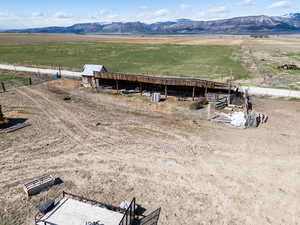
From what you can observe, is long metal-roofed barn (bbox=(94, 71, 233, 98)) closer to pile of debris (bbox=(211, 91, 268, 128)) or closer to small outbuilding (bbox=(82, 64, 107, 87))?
small outbuilding (bbox=(82, 64, 107, 87))

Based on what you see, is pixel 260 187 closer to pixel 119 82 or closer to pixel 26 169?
pixel 26 169

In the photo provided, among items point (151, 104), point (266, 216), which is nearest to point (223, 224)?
point (266, 216)

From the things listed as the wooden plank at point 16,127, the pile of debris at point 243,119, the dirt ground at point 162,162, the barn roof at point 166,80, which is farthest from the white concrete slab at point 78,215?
the barn roof at point 166,80

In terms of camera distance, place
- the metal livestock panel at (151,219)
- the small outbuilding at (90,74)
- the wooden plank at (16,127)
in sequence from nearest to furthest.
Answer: the metal livestock panel at (151,219) < the wooden plank at (16,127) < the small outbuilding at (90,74)

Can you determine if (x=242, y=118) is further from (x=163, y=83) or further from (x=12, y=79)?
(x=12, y=79)

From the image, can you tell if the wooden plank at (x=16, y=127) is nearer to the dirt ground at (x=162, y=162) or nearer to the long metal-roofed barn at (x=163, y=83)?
the dirt ground at (x=162, y=162)

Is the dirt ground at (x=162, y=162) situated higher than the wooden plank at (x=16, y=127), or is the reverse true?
the wooden plank at (x=16, y=127)
